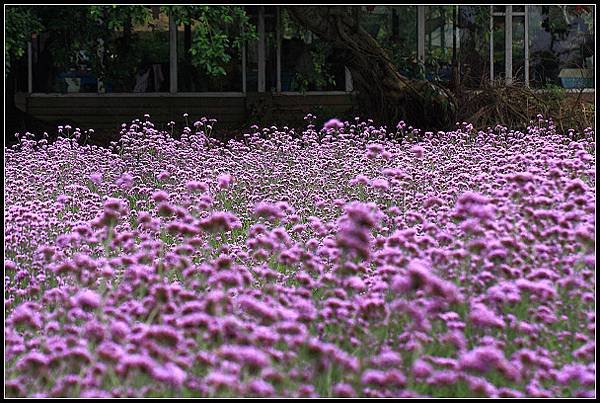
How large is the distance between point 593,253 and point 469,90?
12.0 metres

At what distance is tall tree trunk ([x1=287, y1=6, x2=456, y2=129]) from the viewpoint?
593 inches

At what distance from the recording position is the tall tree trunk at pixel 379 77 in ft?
49.4

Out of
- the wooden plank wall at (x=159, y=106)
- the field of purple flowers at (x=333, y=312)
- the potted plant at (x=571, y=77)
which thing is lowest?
the field of purple flowers at (x=333, y=312)

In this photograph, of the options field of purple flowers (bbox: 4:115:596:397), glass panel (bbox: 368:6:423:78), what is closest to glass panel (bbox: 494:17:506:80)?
glass panel (bbox: 368:6:423:78)

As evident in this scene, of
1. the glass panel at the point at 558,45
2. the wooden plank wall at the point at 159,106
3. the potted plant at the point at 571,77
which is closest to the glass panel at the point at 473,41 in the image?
the glass panel at the point at 558,45

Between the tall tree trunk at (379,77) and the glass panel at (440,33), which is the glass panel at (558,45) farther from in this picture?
the tall tree trunk at (379,77)

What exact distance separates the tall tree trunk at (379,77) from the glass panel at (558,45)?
7.03 metres

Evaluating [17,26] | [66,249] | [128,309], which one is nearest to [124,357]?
[128,309]

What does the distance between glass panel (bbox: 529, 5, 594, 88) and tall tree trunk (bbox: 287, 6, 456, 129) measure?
23.1 feet

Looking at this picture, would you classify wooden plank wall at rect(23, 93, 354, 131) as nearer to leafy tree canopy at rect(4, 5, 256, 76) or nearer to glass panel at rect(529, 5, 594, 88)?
leafy tree canopy at rect(4, 5, 256, 76)

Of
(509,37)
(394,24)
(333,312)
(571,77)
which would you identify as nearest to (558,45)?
(571,77)

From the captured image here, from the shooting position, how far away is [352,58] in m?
15.2

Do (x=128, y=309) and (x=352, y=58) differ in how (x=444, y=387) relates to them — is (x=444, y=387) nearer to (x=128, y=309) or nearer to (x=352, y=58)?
(x=128, y=309)

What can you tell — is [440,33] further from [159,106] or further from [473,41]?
[159,106]
